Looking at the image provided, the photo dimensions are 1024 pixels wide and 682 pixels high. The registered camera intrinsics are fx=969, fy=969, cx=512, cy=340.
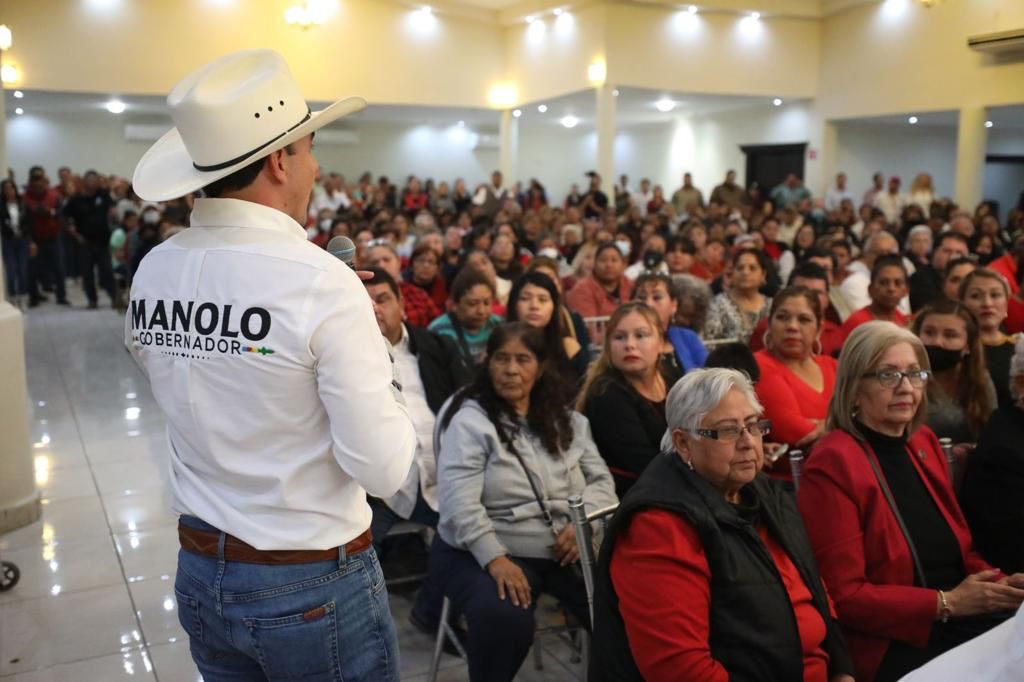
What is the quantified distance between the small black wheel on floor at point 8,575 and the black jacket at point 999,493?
3334mm

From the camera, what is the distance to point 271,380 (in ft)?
4.87

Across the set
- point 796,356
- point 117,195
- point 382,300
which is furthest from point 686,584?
point 117,195

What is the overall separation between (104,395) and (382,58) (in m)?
10.8

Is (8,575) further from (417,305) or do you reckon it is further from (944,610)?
(944,610)

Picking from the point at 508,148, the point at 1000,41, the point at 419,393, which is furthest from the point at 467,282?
the point at 508,148

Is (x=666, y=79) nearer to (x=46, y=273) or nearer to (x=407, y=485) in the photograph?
(x=46, y=273)

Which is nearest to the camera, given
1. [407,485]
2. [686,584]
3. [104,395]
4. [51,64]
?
[686,584]

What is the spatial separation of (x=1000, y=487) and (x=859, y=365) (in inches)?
20.6

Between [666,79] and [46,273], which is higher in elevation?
[666,79]

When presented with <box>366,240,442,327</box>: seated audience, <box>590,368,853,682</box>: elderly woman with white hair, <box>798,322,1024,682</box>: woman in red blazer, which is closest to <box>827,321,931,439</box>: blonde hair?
<box>798,322,1024,682</box>: woman in red blazer

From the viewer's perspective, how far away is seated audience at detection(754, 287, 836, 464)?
3.43 m

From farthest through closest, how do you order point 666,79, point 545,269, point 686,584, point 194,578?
point 666,79
point 545,269
point 686,584
point 194,578

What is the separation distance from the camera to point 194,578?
5.28 feet

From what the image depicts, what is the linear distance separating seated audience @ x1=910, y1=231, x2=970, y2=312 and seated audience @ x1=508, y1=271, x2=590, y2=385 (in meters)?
2.06
